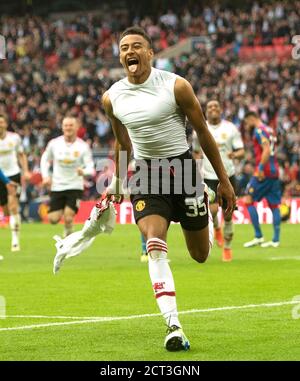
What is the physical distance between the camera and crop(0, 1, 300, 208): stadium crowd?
3512 centimetres

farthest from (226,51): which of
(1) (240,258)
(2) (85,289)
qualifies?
(2) (85,289)

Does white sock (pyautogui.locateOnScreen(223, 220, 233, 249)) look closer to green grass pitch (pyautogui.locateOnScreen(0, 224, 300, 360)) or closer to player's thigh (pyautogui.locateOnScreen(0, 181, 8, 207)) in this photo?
green grass pitch (pyautogui.locateOnScreen(0, 224, 300, 360))

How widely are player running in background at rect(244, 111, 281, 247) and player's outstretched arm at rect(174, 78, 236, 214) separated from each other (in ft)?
36.6

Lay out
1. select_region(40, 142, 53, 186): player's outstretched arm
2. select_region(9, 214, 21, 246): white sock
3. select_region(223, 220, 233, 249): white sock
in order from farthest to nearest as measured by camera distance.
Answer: select_region(9, 214, 21, 246): white sock, select_region(40, 142, 53, 186): player's outstretched arm, select_region(223, 220, 233, 249): white sock

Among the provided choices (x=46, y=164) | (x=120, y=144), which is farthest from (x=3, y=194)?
(x=120, y=144)

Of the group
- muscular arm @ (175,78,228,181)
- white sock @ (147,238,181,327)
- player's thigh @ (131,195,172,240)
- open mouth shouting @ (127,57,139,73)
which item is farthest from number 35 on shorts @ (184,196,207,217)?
open mouth shouting @ (127,57,139,73)

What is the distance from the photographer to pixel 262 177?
20.3 meters

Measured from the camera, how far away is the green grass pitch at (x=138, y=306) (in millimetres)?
8086

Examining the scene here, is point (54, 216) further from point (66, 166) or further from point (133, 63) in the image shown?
point (133, 63)

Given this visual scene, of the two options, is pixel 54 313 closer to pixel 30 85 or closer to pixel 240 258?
pixel 240 258

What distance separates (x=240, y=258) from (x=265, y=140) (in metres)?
3.34

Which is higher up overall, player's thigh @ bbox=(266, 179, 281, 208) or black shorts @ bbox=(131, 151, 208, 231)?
black shorts @ bbox=(131, 151, 208, 231)

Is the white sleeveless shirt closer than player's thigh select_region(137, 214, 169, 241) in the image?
No
